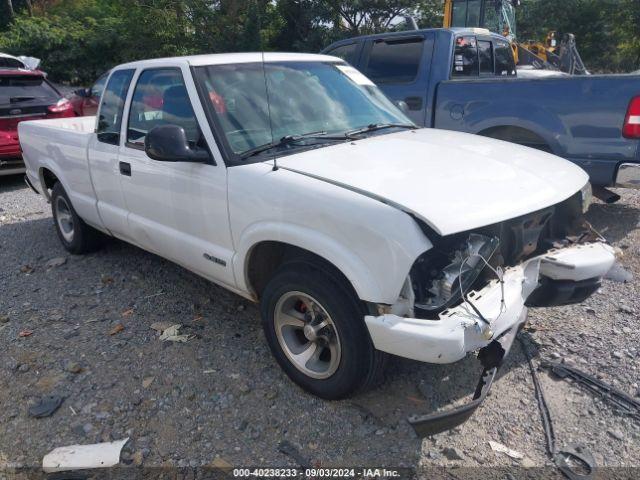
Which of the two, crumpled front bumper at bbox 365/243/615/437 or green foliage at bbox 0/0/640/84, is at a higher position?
green foliage at bbox 0/0/640/84

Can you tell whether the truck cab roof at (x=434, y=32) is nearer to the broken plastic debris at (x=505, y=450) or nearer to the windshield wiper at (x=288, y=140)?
the windshield wiper at (x=288, y=140)

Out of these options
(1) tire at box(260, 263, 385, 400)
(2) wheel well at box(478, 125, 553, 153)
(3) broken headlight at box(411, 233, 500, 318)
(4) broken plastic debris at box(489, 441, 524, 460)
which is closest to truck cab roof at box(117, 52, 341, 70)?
(1) tire at box(260, 263, 385, 400)

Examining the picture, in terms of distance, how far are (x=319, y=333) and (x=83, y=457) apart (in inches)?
52.4

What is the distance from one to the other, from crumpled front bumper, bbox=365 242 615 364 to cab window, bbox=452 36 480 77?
4252mm

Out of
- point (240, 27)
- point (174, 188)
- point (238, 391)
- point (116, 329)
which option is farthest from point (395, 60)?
point (240, 27)

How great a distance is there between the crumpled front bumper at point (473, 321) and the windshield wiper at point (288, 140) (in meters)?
1.27

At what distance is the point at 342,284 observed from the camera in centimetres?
269

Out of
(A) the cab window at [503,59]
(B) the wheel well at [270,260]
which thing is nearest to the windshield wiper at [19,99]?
(B) the wheel well at [270,260]

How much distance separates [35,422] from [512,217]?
277 centimetres

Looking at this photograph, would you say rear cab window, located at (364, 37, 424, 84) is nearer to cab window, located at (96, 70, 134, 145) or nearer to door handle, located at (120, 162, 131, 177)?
cab window, located at (96, 70, 134, 145)

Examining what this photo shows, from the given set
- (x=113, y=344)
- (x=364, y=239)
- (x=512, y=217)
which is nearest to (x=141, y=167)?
(x=113, y=344)

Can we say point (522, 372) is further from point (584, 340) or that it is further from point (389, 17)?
point (389, 17)

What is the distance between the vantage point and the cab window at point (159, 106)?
139 inches

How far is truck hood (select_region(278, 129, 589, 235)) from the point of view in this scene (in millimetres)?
2531
